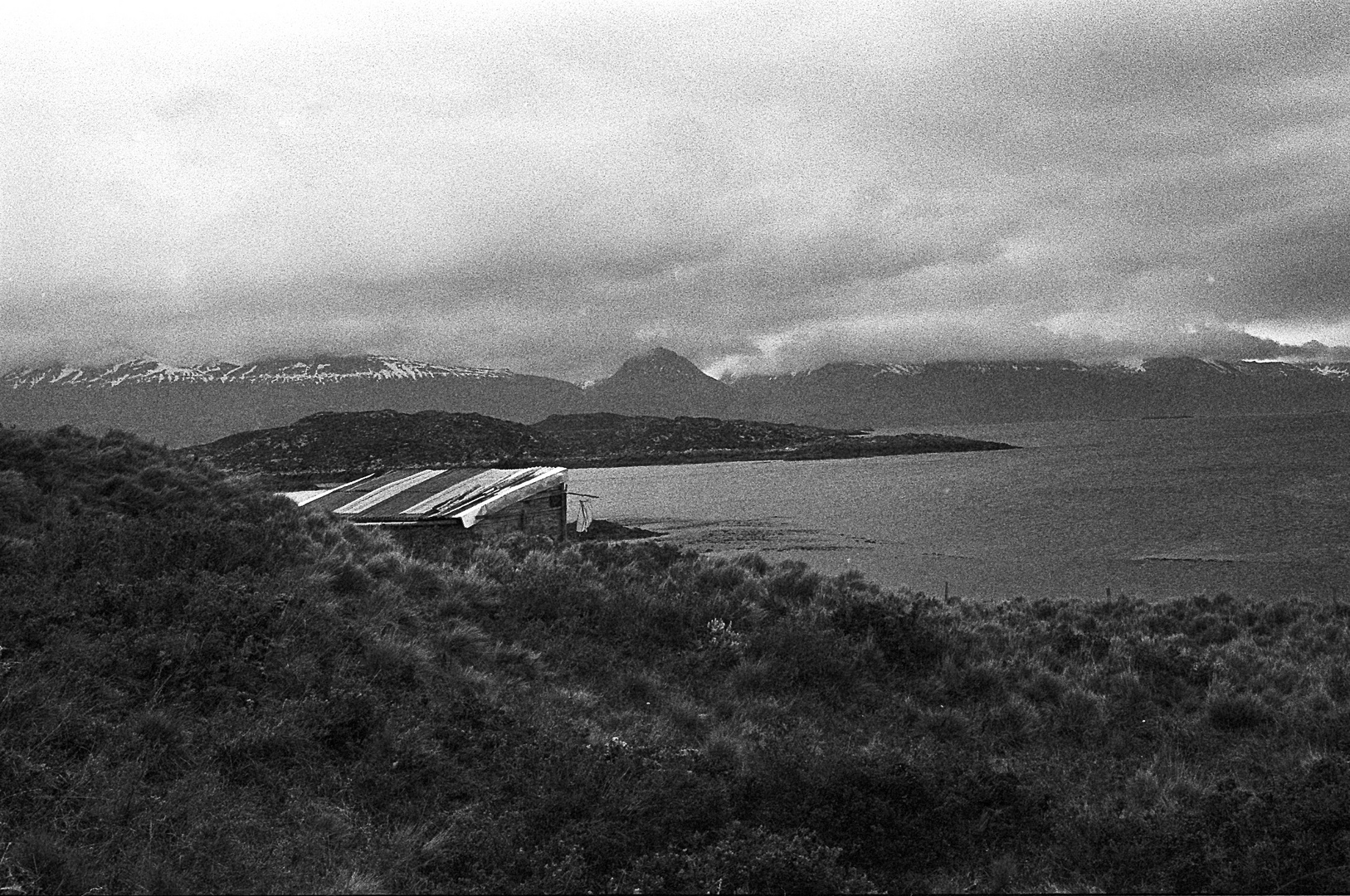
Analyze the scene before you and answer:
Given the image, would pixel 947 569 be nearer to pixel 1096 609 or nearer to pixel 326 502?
pixel 1096 609

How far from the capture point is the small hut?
54.2 ft

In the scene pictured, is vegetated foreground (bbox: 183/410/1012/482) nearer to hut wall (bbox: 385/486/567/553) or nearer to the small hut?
the small hut

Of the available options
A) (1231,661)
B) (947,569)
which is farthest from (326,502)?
(947,569)

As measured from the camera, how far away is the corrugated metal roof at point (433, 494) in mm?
16844

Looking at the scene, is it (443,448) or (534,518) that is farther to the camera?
(443,448)

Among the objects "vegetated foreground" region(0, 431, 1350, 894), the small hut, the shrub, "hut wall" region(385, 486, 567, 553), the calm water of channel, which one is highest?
the small hut

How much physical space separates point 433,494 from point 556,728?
1189 cm

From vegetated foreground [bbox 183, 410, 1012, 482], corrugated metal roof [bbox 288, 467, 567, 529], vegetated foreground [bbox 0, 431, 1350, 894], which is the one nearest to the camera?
vegetated foreground [bbox 0, 431, 1350, 894]

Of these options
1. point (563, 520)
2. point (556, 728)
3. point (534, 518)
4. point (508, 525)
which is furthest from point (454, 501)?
point (556, 728)

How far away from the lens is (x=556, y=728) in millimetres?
7723

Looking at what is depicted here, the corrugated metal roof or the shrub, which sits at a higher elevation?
the corrugated metal roof

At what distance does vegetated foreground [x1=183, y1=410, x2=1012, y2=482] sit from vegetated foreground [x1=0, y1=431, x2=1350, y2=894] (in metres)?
102

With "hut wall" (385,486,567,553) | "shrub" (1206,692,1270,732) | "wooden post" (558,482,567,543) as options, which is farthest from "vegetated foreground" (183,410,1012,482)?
"shrub" (1206,692,1270,732)

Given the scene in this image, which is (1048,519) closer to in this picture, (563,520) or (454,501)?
(563,520)
